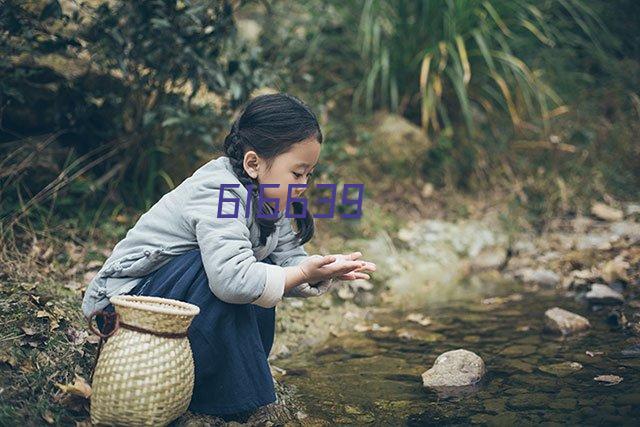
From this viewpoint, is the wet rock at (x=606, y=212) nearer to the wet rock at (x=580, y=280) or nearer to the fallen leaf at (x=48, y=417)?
the wet rock at (x=580, y=280)

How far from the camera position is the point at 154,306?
1.75 meters

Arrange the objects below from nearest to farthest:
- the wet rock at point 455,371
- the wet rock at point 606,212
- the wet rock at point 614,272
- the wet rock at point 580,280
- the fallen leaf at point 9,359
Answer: the fallen leaf at point 9,359
the wet rock at point 455,371
the wet rock at point 614,272
the wet rock at point 580,280
the wet rock at point 606,212

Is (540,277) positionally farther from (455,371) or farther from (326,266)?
(326,266)

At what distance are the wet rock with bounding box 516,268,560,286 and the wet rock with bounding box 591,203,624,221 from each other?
860 millimetres

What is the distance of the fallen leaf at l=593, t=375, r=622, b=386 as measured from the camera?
207cm

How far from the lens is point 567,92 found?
214 inches

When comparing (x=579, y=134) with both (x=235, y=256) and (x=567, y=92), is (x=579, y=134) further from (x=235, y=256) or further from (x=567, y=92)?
(x=235, y=256)

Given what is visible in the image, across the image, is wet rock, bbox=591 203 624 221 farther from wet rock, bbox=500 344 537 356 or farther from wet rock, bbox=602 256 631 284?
wet rock, bbox=500 344 537 356

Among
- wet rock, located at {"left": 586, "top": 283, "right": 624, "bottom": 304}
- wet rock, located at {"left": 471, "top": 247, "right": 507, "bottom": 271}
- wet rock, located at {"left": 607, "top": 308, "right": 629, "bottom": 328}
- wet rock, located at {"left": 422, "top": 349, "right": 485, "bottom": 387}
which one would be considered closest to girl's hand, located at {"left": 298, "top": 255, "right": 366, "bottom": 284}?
wet rock, located at {"left": 422, "top": 349, "right": 485, "bottom": 387}

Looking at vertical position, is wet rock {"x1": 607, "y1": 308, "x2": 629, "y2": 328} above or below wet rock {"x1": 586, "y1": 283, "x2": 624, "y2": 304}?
above

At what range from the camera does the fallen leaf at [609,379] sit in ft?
6.78

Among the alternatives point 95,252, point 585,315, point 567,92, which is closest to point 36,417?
point 95,252

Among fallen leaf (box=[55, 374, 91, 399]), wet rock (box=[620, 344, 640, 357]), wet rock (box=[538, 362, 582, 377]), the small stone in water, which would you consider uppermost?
fallen leaf (box=[55, 374, 91, 399])

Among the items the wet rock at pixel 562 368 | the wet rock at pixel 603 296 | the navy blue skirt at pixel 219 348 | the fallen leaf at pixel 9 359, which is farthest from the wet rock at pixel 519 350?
the fallen leaf at pixel 9 359
